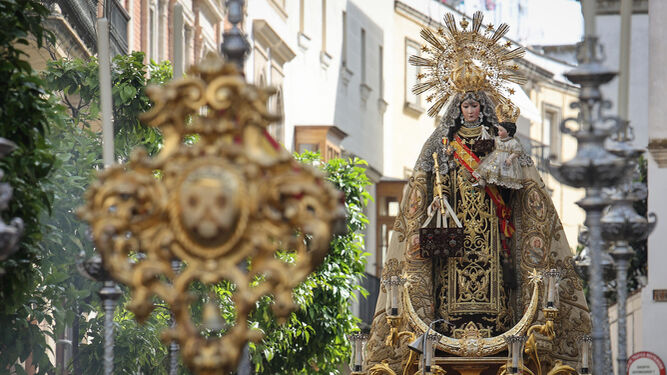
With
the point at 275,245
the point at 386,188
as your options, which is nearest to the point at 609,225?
the point at 275,245

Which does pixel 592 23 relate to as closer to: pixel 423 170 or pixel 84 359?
pixel 423 170

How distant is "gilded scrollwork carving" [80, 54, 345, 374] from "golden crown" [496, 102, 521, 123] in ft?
24.9

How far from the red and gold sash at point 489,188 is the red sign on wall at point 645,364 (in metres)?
8.01

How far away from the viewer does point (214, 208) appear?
6.38m

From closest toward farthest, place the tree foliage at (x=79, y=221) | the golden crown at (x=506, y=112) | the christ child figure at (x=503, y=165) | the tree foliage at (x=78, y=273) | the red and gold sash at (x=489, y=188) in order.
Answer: the tree foliage at (x=78, y=273) → the tree foliage at (x=79, y=221) → the christ child figure at (x=503, y=165) → the red and gold sash at (x=489, y=188) → the golden crown at (x=506, y=112)

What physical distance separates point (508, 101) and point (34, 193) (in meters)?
5.65

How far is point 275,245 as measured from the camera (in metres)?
6.57

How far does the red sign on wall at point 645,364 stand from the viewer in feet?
70.0

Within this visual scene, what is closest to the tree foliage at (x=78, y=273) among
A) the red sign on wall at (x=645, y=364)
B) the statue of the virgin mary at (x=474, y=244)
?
the statue of the virgin mary at (x=474, y=244)

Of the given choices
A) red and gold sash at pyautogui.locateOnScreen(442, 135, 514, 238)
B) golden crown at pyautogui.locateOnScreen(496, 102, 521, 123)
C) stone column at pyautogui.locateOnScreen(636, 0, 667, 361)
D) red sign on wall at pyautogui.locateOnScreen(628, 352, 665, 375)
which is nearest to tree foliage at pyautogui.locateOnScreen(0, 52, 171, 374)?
red and gold sash at pyautogui.locateOnScreen(442, 135, 514, 238)

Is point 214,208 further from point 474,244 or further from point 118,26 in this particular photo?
point 118,26

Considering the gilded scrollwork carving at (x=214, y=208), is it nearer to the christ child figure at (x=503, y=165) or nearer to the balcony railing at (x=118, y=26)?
the christ child figure at (x=503, y=165)

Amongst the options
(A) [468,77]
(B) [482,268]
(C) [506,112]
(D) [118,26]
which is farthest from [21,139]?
(D) [118,26]

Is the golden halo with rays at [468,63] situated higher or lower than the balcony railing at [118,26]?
lower
